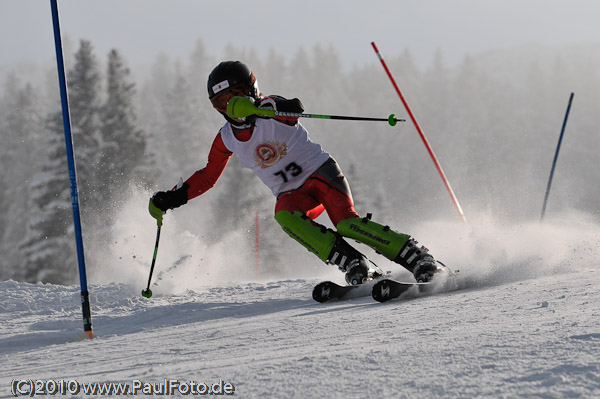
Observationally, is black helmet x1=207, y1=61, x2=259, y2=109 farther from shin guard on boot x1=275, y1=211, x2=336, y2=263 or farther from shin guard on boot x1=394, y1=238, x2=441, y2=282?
shin guard on boot x1=394, y1=238, x2=441, y2=282

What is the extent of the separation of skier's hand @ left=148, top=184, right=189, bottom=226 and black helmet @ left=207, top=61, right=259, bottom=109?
0.84 metres

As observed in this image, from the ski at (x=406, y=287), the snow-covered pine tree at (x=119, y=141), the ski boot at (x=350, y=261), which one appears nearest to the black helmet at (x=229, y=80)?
the ski boot at (x=350, y=261)

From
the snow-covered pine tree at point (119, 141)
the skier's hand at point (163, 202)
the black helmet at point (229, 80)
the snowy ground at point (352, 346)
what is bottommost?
the snowy ground at point (352, 346)

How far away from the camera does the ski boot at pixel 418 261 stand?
12.7 ft

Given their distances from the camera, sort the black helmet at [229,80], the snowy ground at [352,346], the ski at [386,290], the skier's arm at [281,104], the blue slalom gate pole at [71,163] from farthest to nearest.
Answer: the black helmet at [229,80]
the skier's arm at [281,104]
the ski at [386,290]
the blue slalom gate pole at [71,163]
the snowy ground at [352,346]

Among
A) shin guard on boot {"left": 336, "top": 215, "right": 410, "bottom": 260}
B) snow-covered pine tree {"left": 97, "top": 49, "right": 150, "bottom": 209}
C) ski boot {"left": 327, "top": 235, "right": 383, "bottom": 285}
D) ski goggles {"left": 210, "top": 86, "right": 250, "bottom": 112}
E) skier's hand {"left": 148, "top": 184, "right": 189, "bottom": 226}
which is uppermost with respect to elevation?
snow-covered pine tree {"left": 97, "top": 49, "right": 150, "bottom": 209}

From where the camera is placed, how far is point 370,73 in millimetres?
83812

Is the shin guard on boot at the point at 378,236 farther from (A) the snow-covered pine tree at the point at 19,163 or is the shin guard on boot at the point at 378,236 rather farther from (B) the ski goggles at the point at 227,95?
(A) the snow-covered pine tree at the point at 19,163

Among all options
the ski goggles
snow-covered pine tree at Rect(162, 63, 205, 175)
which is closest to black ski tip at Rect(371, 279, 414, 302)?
the ski goggles

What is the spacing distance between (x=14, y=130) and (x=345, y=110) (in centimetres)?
3806

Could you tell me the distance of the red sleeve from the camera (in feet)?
16.1

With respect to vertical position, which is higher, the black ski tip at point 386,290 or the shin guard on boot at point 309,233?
the shin guard on boot at point 309,233

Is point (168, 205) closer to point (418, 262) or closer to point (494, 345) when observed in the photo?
point (418, 262)

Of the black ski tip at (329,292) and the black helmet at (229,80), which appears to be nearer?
the black ski tip at (329,292)
